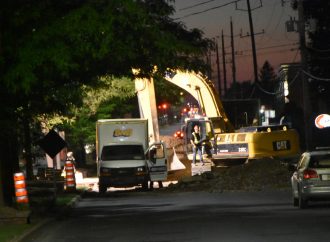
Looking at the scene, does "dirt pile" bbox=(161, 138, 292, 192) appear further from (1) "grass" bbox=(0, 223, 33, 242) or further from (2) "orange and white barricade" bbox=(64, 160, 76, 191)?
(1) "grass" bbox=(0, 223, 33, 242)

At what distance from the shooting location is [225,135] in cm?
4319

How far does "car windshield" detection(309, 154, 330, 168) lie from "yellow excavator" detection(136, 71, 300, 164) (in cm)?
1820

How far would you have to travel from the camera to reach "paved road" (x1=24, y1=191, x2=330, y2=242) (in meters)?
17.0

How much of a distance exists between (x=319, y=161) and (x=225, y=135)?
1908 cm

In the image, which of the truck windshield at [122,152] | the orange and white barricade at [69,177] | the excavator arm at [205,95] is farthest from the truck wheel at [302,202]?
the excavator arm at [205,95]

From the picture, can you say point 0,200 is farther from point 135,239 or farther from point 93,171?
point 93,171

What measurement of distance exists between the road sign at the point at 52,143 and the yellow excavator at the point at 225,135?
1317 cm

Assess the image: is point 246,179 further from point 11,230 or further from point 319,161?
point 11,230

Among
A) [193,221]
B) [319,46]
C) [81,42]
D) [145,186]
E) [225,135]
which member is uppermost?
[319,46]

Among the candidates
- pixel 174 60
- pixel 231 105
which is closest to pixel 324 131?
pixel 231 105

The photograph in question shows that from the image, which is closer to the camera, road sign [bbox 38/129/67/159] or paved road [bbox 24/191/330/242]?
paved road [bbox 24/191/330/242]

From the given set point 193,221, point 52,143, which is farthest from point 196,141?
point 193,221

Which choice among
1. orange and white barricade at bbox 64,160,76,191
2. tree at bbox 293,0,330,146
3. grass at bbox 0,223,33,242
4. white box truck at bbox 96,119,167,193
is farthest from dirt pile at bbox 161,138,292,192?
tree at bbox 293,0,330,146

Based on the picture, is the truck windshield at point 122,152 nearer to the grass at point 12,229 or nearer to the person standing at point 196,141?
the person standing at point 196,141
